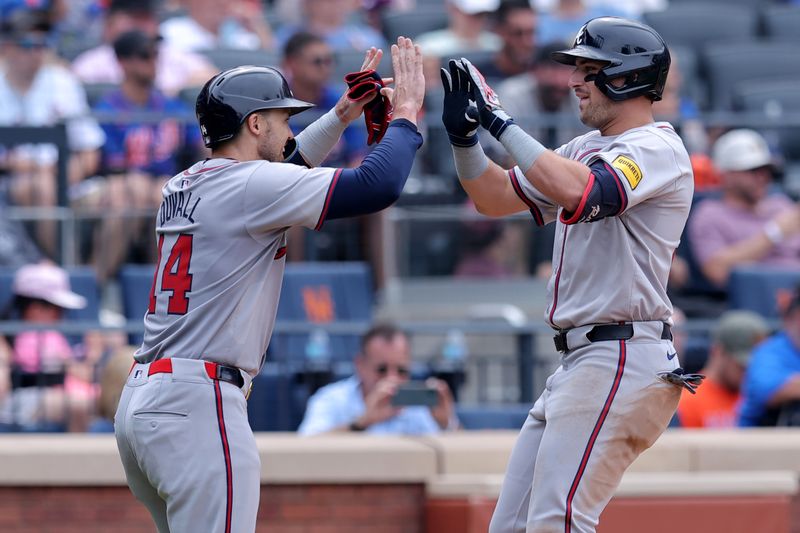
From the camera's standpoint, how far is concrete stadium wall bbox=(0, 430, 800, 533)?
5820 mm

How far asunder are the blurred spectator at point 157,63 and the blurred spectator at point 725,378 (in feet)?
13.0

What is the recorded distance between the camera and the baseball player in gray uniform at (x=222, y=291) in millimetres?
4062

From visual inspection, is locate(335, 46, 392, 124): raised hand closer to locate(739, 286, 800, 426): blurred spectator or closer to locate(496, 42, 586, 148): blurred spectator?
locate(739, 286, 800, 426): blurred spectator

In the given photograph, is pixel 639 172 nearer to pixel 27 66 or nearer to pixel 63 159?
pixel 63 159

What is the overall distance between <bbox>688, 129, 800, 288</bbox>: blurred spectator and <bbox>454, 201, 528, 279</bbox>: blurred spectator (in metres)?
1.10

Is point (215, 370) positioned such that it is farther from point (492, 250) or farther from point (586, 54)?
point (492, 250)

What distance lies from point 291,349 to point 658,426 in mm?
3604

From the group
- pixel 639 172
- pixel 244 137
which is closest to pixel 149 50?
pixel 244 137

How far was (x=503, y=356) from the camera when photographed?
25.7 feet

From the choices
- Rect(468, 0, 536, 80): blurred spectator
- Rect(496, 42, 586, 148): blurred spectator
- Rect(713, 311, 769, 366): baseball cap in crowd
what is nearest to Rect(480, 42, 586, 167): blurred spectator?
Rect(496, 42, 586, 148): blurred spectator

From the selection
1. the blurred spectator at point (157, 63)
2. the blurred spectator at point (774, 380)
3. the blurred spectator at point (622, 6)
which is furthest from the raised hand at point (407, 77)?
the blurred spectator at point (622, 6)

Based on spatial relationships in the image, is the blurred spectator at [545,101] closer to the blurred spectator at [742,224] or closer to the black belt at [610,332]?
the blurred spectator at [742,224]

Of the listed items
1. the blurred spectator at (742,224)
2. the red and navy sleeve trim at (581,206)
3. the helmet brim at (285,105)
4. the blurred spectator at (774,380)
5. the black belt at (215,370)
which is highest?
the helmet brim at (285,105)

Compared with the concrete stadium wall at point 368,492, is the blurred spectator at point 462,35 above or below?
above
